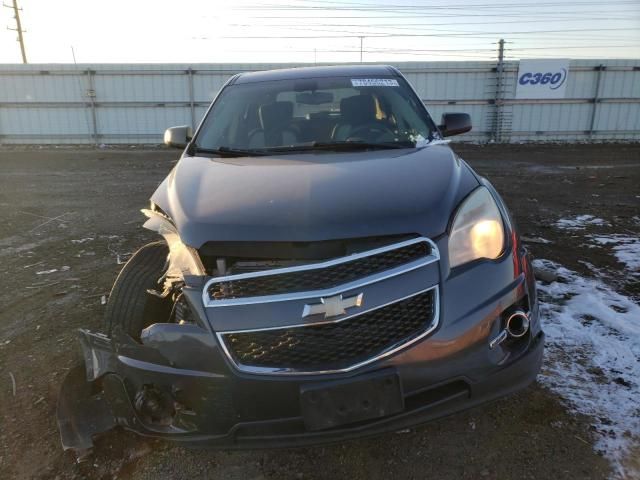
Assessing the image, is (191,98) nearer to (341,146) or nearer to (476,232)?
(341,146)

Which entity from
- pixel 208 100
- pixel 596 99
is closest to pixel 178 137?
pixel 208 100

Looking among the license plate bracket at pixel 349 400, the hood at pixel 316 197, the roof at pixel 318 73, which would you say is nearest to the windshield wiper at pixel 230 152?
the hood at pixel 316 197

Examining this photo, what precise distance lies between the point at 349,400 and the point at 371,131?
194 cm

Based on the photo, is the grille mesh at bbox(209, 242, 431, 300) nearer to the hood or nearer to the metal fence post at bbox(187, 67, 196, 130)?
the hood

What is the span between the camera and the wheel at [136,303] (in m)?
2.29

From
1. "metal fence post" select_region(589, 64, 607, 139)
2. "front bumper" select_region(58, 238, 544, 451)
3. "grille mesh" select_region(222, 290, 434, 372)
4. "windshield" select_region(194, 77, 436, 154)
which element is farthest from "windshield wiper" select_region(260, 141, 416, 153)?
"metal fence post" select_region(589, 64, 607, 139)

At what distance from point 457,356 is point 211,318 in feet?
3.00

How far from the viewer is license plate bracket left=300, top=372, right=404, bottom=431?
1.73 meters

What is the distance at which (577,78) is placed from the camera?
15.6 m

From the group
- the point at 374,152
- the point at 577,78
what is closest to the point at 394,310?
the point at 374,152

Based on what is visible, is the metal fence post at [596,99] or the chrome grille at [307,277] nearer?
the chrome grille at [307,277]

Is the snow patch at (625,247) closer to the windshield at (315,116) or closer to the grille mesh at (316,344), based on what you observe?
the windshield at (315,116)

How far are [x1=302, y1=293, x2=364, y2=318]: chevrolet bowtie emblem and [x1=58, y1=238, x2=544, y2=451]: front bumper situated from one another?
79 millimetres

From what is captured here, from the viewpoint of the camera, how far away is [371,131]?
320 cm
